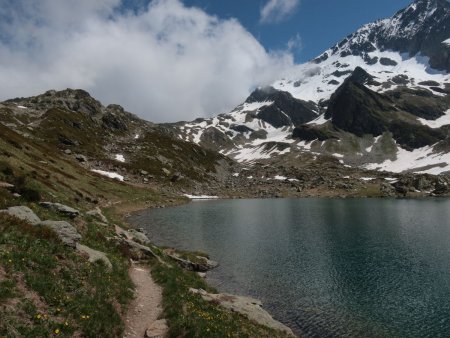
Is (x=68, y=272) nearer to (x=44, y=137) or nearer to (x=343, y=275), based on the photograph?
(x=343, y=275)

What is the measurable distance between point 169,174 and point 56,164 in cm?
7660

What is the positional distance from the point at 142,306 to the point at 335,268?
103ft

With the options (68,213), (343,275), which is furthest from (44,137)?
(343,275)

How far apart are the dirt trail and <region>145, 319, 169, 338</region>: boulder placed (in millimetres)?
336

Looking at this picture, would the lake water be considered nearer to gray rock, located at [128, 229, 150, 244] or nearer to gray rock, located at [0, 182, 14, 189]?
gray rock, located at [128, 229, 150, 244]

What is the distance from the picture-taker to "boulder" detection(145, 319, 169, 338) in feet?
63.7

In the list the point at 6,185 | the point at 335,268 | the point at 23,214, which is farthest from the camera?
the point at 335,268

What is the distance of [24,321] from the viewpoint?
1491cm

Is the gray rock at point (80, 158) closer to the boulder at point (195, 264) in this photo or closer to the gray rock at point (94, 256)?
the boulder at point (195, 264)

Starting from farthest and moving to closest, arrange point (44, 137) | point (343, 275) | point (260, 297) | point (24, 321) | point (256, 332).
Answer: point (44, 137)
point (343, 275)
point (260, 297)
point (256, 332)
point (24, 321)

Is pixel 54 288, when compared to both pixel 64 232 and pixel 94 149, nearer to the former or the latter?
pixel 64 232

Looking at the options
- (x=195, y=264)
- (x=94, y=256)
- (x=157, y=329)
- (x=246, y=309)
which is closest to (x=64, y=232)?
(x=94, y=256)

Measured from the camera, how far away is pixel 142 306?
23.8m

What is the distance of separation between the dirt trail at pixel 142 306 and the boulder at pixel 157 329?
1.10ft
